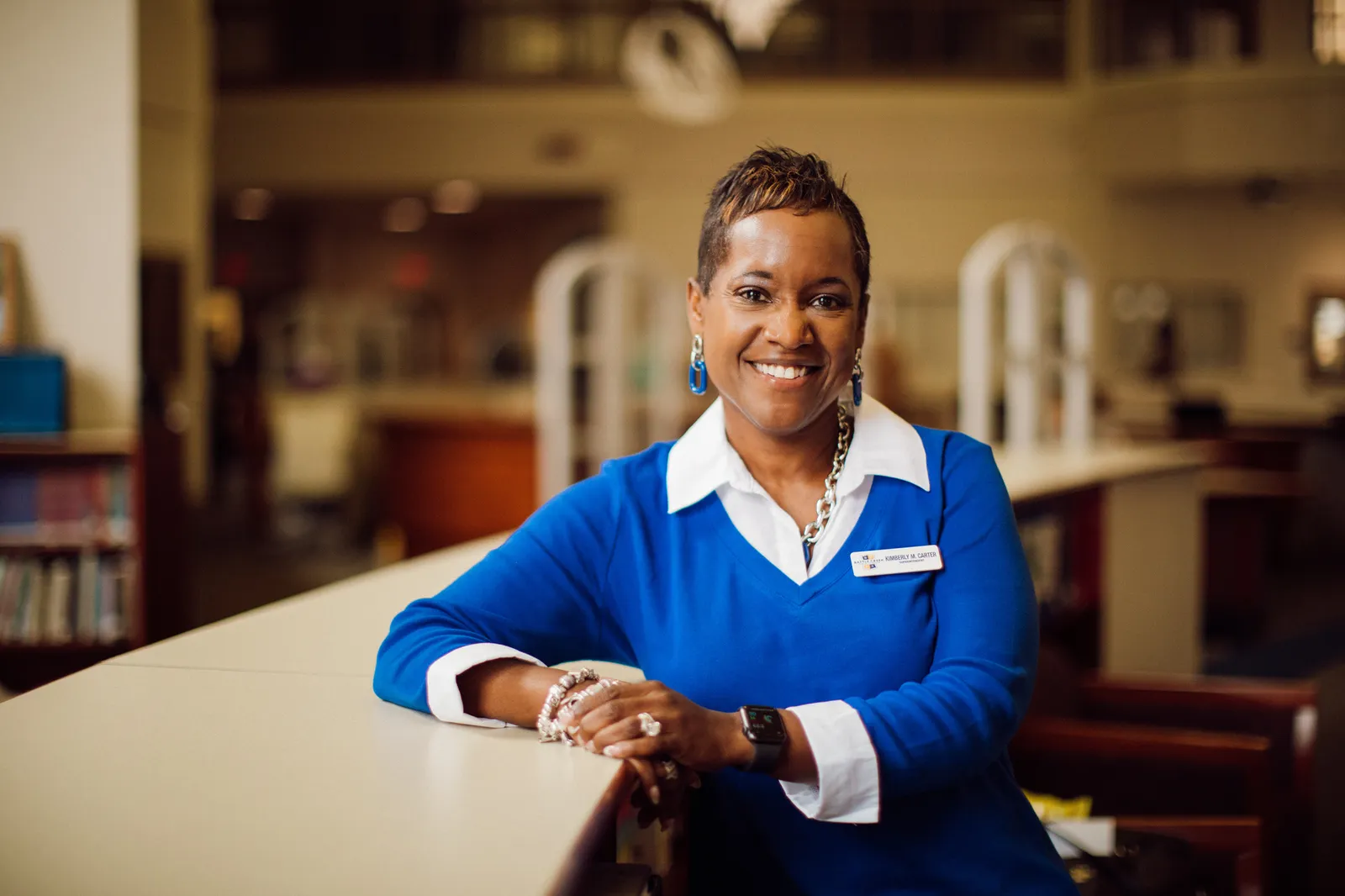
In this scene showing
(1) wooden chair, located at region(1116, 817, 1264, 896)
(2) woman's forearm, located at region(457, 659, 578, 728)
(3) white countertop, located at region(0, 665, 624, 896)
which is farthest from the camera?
(1) wooden chair, located at region(1116, 817, 1264, 896)

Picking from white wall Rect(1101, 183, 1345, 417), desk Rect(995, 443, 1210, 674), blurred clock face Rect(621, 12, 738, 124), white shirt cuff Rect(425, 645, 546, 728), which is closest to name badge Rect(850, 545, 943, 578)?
A: white shirt cuff Rect(425, 645, 546, 728)

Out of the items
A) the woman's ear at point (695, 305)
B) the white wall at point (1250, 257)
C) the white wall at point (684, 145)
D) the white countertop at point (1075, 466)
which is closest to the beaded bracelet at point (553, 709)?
the woman's ear at point (695, 305)

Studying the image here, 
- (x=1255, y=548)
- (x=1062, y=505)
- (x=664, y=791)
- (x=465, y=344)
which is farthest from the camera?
(x=465, y=344)

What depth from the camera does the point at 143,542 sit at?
187 inches

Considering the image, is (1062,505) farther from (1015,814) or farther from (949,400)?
(949,400)

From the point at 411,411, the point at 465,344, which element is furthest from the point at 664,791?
the point at 465,344

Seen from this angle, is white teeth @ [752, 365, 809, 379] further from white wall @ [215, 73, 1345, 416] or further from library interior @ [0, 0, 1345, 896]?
white wall @ [215, 73, 1345, 416]

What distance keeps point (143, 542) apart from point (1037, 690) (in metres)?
3.55

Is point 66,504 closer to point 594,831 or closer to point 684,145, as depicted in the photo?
point 594,831

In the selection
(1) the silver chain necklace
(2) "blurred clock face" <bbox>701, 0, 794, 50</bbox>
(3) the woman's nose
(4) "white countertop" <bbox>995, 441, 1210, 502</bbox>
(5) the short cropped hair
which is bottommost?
(4) "white countertop" <bbox>995, 441, 1210, 502</bbox>

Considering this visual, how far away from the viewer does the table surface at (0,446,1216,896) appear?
1.05m

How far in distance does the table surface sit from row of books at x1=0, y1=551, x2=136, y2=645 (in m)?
3.28

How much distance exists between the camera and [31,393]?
477 cm

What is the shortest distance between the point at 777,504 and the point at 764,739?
43cm
